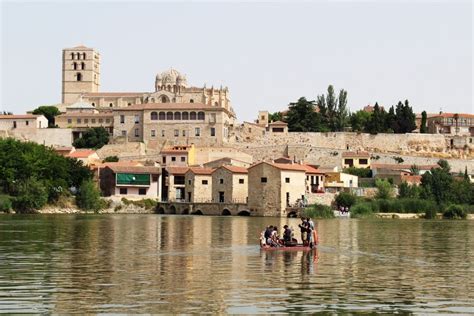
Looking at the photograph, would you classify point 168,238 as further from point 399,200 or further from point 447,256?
point 399,200

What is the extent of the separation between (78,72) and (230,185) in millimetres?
60592

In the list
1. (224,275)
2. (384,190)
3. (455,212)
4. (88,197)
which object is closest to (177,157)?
(88,197)

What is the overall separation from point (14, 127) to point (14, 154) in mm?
27073

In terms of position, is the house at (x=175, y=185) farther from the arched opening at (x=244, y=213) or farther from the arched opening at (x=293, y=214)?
the arched opening at (x=293, y=214)

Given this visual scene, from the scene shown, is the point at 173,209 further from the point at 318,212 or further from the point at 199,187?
the point at 318,212

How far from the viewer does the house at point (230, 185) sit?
62438mm

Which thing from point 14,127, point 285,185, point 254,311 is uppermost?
point 14,127

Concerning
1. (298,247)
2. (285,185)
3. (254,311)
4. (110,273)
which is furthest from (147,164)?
(254,311)

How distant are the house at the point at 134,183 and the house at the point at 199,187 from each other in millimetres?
3786

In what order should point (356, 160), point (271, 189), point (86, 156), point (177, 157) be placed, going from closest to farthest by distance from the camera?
point (271, 189) → point (86, 156) → point (177, 157) → point (356, 160)

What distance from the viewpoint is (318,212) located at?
58562mm

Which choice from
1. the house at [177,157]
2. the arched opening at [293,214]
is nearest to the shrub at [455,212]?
the arched opening at [293,214]

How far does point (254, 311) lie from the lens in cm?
1560

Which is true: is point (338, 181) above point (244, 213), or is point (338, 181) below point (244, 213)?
above
